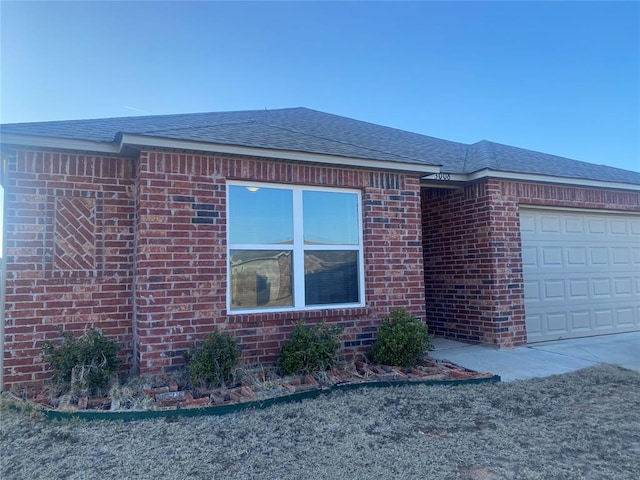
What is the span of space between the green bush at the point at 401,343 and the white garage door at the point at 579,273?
3.05 m

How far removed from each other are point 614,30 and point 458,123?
711cm

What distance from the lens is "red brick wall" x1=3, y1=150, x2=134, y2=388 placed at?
4.96 meters

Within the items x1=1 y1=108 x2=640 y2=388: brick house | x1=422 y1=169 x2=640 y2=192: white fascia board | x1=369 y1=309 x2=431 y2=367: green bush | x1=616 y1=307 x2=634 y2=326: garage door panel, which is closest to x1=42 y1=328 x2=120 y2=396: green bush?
x1=1 y1=108 x2=640 y2=388: brick house

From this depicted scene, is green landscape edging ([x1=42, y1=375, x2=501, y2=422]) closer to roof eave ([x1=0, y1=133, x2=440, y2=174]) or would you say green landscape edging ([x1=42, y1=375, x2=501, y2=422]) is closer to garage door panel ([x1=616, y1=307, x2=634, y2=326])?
roof eave ([x1=0, y1=133, x2=440, y2=174])

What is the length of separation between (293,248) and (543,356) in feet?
14.0

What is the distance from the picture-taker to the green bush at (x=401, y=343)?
18.4 ft

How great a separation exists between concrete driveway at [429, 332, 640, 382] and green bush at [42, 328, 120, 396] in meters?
4.57

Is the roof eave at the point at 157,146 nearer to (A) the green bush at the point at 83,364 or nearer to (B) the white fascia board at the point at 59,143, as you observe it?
(B) the white fascia board at the point at 59,143

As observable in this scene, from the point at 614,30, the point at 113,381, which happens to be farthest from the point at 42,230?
the point at 614,30

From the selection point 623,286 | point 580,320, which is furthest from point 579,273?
point 623,286

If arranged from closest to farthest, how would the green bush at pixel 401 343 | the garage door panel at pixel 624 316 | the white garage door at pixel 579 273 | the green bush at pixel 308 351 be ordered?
1. the green bush at pixel 308 351
2. the green bush at pixel 401 343
3. the white garage door at pixel 579 273
4. the garage door panel at pixel 624 316

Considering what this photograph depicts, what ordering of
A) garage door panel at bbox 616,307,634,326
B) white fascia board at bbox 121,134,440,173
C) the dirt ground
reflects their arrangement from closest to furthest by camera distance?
the dirt ground
white fascia board at bbox 121,134,440,173
garage door panel at bbox 616,307,634,326

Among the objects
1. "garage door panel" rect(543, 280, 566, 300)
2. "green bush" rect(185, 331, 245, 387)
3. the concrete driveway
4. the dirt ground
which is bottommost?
the dirt ground

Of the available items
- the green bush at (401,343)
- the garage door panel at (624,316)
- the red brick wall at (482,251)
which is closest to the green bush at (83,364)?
the green bush at (401,343)
